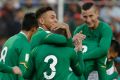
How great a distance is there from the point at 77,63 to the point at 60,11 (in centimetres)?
840

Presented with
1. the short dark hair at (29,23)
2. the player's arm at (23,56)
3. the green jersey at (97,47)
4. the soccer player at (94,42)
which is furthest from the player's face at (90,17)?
the player's arm at (23,56)

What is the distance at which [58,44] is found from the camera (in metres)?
8.81

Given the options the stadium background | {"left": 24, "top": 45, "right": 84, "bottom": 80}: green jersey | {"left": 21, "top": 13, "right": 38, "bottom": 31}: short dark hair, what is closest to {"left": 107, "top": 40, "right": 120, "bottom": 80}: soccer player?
{"left": 21, "top": 13, "right": 38, "bottom": 31}: short dark hair

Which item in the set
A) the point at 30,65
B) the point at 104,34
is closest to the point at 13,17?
the point at 104,34

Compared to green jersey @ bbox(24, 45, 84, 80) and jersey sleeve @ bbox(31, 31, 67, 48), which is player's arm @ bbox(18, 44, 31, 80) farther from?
green jersey @ bbox(24, 45, 84, 80)

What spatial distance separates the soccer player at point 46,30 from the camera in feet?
28.5

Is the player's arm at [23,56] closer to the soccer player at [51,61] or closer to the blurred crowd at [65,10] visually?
the soccer player at [51,61]

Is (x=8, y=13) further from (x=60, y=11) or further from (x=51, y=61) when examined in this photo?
(x=51, y=61)

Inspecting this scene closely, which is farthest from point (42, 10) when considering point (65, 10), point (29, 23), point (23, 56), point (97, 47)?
point (65, 10)

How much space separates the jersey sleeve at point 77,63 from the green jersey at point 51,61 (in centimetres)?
6

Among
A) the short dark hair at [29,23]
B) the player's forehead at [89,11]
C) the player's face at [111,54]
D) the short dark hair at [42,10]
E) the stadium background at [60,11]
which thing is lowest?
the stadium background at [60,11]

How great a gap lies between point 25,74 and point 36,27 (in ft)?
4.59

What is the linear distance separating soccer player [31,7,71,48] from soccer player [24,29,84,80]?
0.11 m

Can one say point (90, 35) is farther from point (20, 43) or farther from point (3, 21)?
point (3, 21)
